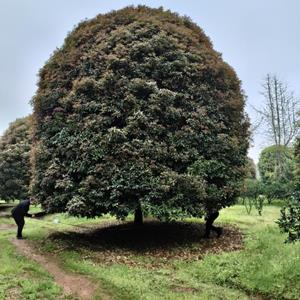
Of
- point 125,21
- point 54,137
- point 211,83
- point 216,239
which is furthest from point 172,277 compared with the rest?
point 125,21

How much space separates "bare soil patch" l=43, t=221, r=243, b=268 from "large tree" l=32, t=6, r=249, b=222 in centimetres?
134

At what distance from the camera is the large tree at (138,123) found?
46.4ft

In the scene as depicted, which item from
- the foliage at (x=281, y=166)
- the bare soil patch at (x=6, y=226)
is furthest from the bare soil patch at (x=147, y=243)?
the foliage at (x=281, y=166)

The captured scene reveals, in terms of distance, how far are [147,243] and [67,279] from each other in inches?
198

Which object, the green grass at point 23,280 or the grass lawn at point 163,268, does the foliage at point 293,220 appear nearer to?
the grass lawn at point 163,268

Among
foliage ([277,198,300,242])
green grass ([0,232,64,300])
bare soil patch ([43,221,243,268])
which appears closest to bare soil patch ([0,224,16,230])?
bare soil patch ([43,221,243,268])

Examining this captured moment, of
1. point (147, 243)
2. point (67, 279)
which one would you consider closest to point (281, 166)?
point (147, 243)

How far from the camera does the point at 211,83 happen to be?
16.9 m

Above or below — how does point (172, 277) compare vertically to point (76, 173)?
below

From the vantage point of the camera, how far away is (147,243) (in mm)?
15586

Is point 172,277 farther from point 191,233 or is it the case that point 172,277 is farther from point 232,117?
point 232,117

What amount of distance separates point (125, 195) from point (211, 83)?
612cm

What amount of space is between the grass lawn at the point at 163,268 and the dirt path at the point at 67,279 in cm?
23

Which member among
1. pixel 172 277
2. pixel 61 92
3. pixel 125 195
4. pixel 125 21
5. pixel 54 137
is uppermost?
pixel 125 21
